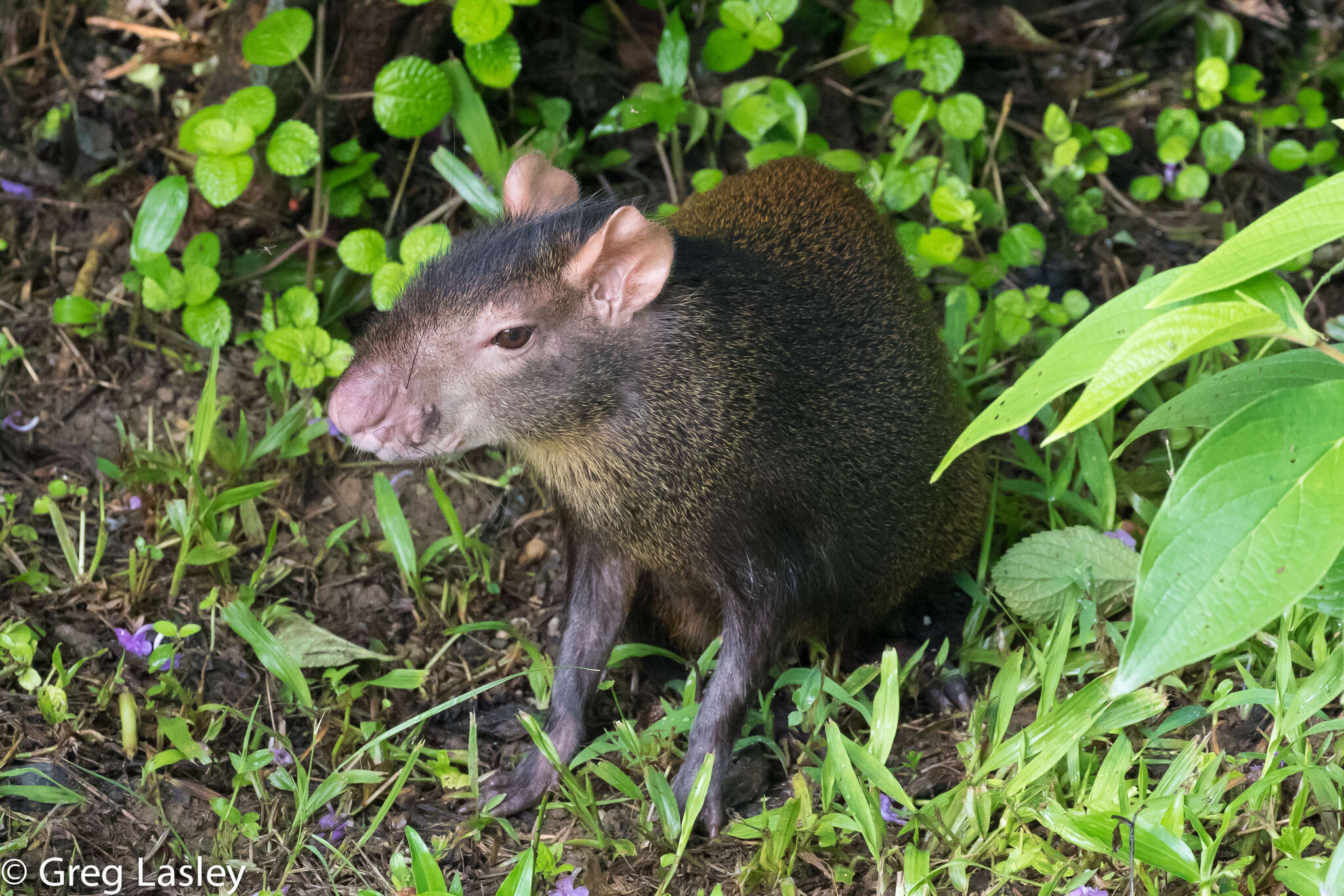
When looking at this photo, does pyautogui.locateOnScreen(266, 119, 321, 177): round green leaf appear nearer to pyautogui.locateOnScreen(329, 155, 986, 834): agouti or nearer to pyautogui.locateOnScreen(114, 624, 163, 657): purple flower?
pyautogui.locateOnScreen(329, 155, 986, 834): agouti

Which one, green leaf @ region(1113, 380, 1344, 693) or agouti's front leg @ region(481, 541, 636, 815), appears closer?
green leaf @ region(1113, 380, 1344, 693)

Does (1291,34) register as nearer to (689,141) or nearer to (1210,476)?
(689,141)

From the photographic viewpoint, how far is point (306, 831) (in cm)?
308

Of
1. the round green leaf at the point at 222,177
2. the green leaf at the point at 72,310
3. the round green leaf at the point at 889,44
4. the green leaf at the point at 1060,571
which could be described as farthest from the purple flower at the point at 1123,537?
the green leaf at the point at 72,310

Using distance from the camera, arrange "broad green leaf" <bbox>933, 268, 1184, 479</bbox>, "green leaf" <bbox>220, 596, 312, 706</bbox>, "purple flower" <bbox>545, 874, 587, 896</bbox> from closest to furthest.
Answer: "broad green leaf" <bbox>933, 268, 1184, 479</bbox> → "purple flower" <bbox>545, 874, 587, 896</bbox> → "green leaf" <bbox>220, 596, 312, 706</bbox>

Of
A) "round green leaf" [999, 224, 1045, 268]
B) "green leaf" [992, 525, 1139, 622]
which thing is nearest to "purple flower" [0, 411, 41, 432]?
"green leaf" [992, 525, 1139, 622]

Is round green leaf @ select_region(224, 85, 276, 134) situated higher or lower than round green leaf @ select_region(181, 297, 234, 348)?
higher

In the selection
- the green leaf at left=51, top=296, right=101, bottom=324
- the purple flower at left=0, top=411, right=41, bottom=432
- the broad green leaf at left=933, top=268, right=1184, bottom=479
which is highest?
the broad green leaf at left=933, top=268, right=1184, bottom=479

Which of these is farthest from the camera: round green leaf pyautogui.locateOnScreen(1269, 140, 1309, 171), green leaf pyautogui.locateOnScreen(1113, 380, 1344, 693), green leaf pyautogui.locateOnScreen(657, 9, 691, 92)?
round green leaf pyautogui.locateOnScreen(1269, 140, 1309, 171)

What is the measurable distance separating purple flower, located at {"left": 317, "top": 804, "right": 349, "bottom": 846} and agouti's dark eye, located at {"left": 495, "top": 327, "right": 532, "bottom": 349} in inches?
51.6

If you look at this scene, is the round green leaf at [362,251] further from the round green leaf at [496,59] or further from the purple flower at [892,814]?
the purple flower at [892,814]

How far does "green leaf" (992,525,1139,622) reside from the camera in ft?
11.4

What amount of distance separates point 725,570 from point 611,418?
20.9 inches

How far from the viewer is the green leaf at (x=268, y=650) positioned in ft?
11.1
